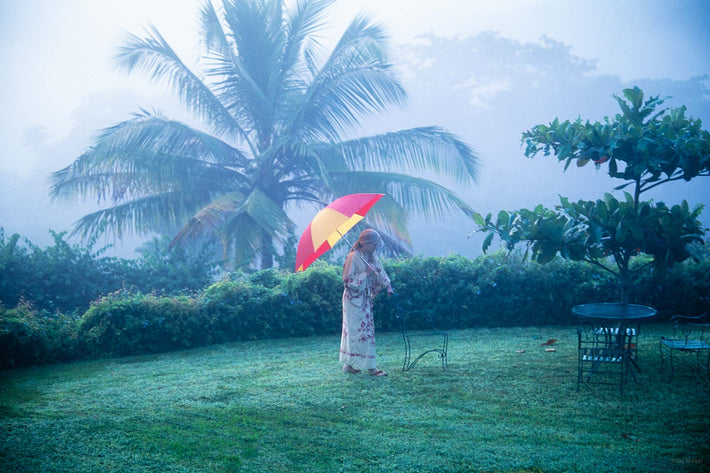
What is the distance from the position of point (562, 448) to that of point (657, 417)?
126cm

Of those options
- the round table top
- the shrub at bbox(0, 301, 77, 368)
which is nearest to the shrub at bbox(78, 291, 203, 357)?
the shrub at bbox(0, 301, 77, 368)

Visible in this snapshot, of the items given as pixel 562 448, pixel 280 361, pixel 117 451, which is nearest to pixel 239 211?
pixel 280 361

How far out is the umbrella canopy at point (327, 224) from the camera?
6.12 metres

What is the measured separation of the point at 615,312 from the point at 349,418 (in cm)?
304

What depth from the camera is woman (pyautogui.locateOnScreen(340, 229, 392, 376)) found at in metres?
6.40

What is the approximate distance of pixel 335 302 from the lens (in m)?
9.57

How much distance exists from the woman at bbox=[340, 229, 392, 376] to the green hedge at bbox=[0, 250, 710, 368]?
117 inches

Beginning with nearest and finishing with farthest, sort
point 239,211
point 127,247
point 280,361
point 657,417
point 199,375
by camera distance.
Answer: point 657,417 < point 199,375 < point 280,361 < point 239,211 < point 127,247

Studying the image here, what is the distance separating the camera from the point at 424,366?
23.0ft

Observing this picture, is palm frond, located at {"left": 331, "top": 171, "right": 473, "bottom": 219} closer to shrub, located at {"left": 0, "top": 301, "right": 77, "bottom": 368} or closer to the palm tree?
the palm tree

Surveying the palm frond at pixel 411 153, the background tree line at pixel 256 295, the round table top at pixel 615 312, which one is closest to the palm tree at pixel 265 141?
the palm frond at pixel 411 153

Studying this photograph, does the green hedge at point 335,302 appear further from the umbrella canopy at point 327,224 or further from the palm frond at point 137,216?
the palm frond at point 137,216

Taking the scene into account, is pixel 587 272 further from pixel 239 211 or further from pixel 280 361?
pixel 239 211

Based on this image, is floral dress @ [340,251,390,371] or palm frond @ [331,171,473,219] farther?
palm frond @ [331,171,473,219]
